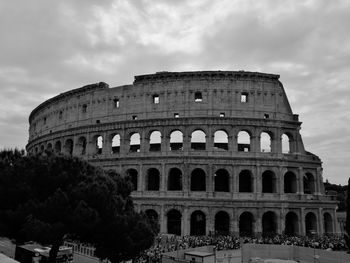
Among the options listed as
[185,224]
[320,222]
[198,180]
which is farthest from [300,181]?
[185,224]

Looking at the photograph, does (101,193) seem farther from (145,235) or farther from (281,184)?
(281,184)

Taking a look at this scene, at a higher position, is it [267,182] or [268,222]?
[267,182]

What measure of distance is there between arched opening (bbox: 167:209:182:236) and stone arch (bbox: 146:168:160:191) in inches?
145

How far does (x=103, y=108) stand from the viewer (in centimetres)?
3819

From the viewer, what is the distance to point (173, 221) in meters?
→ 35.0

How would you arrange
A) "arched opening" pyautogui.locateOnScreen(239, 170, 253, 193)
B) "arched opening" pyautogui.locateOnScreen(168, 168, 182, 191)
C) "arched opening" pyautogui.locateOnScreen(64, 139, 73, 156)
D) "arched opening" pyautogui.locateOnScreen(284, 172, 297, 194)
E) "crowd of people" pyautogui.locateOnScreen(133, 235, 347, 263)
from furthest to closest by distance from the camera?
1. "arched opening" pyautogui.locateOnScreen(64, 139, 73, 156)
2. "arched opening" pyautogui.locateOnScreen(168, 168, 182, 191)
3. "arched opening" pyautogui.locateOnScreen(239, 170, 253, 193)
4. "arched opening" pyautogui.locateOnScreen(284, 172, 297, 194)
5. "crowd of people" pyautogui.locateOnScreen(133, 235, 347, 263)

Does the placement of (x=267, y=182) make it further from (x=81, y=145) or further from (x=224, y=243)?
(x=81, y=145)

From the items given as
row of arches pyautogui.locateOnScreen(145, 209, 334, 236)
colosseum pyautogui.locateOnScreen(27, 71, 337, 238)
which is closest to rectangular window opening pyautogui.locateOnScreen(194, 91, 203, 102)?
colosseum pyautogui.locateOnScreen(27, 71, 337, 238)

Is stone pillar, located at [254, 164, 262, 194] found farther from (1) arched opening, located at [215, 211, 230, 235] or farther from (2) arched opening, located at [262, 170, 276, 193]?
(1) arched opening, located at [215, 211, 230, 235]

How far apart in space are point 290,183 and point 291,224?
3884 millimetres

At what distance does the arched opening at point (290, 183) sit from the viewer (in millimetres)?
35062

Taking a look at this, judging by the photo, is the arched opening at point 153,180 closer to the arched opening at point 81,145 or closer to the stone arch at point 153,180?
the stone arch at point 153,180

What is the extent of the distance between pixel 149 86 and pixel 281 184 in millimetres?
15603

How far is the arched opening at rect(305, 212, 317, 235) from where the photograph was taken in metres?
34.5
